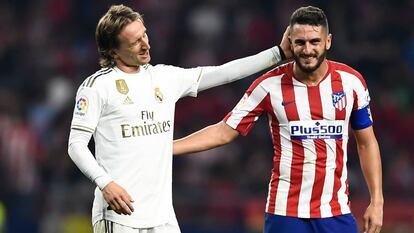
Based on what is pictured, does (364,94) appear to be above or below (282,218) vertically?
above

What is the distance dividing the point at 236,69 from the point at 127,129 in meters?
0.85

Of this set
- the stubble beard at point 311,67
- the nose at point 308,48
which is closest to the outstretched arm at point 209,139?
the stubble beard at point 311,67

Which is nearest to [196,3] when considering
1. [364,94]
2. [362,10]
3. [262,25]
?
[262,25]

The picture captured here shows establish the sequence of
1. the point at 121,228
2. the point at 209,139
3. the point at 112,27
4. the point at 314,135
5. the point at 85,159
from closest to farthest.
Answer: the point at 85,159 → the point at 121,228 → the point at 112,27 → the point at 314,135 → the point at 209,139

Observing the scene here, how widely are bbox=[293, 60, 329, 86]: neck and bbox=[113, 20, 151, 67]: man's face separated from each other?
2.91ft

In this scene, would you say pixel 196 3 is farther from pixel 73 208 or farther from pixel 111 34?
pixel 111 34

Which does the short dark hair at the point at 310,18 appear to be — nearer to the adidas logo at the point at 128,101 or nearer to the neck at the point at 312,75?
the neck at the point at 312,75

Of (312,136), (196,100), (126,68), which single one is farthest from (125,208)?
(196,100)

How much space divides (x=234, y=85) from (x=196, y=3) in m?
1.83

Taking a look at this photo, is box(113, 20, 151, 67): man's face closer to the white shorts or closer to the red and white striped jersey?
the red and white striped jersey

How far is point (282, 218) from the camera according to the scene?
20.7 ft

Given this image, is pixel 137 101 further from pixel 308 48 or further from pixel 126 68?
pixel 308 48

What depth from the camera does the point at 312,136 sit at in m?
6.25

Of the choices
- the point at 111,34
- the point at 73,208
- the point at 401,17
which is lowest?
the point at 73,208
